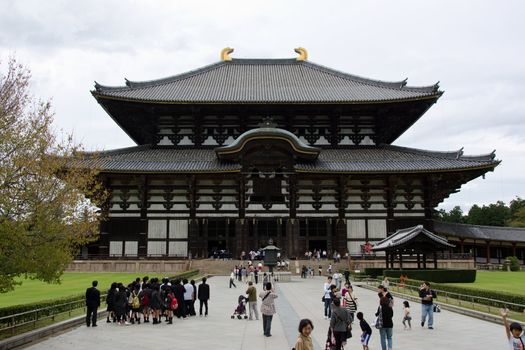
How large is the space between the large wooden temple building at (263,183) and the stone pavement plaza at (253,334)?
27836mm

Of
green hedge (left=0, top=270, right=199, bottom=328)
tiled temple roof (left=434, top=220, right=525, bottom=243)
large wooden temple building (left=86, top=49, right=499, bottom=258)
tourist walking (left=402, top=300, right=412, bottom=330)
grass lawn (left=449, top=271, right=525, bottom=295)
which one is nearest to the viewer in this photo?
green hedge (left=0, top=270, right=199, bottom=328)

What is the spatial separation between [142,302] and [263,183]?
32.5m

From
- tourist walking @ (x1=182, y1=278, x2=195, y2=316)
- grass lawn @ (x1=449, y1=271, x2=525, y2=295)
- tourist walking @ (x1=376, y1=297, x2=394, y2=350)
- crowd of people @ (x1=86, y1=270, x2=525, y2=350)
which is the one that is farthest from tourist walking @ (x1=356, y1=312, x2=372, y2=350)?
grass lawn @ (x1=449, y1=271, x2=525, y2=295)

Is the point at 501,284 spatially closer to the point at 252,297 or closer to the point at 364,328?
the point at 252,297

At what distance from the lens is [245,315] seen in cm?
2116

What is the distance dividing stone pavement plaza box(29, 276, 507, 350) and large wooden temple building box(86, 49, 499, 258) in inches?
1096

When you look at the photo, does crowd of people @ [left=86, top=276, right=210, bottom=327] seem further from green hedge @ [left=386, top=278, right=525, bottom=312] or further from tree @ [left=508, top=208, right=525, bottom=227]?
tree @ [left=508, top=208, right=525, bottom=227]

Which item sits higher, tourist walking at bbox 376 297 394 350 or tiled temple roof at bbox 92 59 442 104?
tiled temple roof at bbox 92 59 442 104

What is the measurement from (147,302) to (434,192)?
124 feet

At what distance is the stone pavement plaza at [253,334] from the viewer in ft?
50.2

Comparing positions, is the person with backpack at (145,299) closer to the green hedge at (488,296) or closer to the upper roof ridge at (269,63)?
the green hedge at (488,296)

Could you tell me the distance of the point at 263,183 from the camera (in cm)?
5184

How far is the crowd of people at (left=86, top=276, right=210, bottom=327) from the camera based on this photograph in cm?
1917

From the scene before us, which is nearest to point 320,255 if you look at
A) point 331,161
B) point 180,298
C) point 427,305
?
point 331,161
